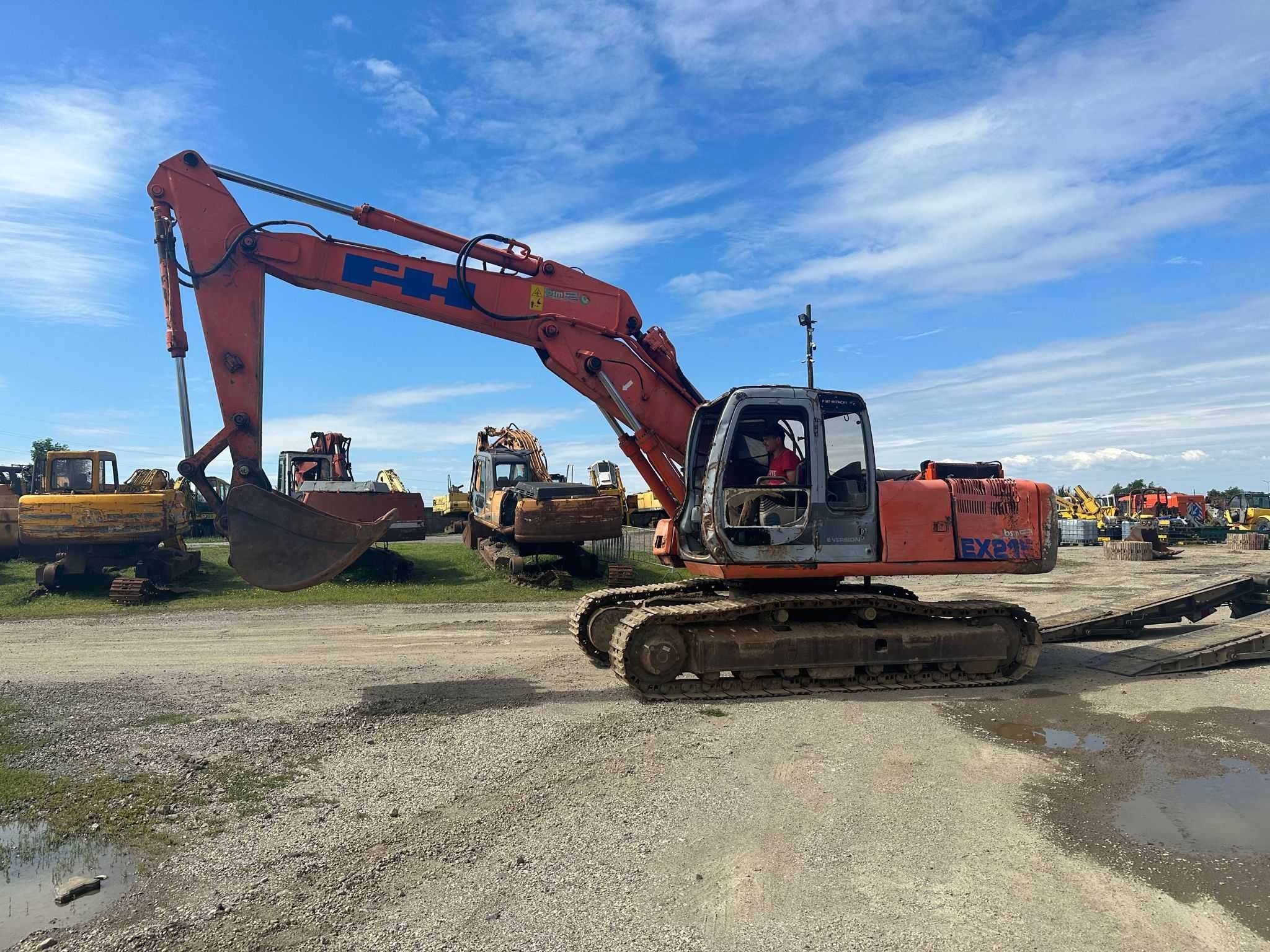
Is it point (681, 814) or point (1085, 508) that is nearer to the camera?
point (681, 814)

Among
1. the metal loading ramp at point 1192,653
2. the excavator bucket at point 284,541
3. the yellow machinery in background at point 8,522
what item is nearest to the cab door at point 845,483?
the metal loading ramp at point 1192,653

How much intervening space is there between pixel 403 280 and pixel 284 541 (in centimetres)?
317

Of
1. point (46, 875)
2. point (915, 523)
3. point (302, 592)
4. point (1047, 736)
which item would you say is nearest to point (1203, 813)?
point (1047, 736)

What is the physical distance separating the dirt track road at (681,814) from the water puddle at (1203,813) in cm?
3

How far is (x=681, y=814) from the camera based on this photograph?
200 inches

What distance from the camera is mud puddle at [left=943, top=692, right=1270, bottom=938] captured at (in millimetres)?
4305

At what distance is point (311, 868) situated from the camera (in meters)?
4.35

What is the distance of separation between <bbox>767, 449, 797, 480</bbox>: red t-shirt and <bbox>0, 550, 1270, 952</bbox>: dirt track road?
7.55ft

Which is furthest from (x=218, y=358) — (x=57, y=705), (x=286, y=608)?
(x=286, y=608)

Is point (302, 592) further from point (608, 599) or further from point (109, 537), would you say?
point (608, 599)

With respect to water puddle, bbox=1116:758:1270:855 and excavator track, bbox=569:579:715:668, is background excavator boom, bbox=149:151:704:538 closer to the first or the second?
excavator track, bbox=569:579:715:668

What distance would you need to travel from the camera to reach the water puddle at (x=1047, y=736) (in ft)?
21.3

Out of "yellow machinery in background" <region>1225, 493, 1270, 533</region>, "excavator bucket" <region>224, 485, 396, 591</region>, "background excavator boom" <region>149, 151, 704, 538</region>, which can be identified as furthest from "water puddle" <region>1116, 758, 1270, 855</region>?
"yellow machinery in background" <region>1225, 493, 1270, 533</region>

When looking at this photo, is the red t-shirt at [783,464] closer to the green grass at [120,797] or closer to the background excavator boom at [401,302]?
the background excavator boom at [401,302]
